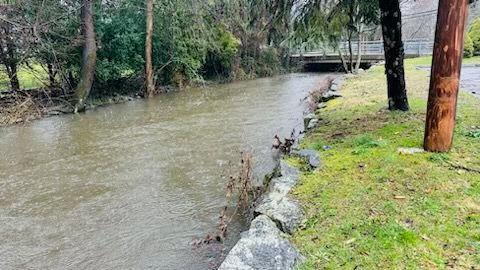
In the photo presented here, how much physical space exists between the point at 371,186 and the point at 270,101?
996 cm

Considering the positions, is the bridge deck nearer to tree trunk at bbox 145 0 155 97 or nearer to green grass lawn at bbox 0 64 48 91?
tree trunk at bbox 145 0 155 97

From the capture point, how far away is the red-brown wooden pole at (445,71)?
3932 mm

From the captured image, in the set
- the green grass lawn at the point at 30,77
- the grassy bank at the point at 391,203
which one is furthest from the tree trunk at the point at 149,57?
the grassy bank at the point at 391,203

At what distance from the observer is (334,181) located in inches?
154

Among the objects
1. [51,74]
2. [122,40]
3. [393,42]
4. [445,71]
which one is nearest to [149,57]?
[122,40]

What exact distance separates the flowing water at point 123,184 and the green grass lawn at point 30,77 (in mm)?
2747

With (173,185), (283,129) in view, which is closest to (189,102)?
(283,129)

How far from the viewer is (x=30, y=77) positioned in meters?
14.8

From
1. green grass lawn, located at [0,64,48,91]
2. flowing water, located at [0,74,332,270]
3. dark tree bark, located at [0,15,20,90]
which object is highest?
dark tree bark, located at [0,15,20,90]

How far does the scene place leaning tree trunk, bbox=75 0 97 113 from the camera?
538 inches

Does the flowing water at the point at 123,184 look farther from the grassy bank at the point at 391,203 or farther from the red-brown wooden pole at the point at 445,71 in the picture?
the red-brown wooden pole at the point at 445,71

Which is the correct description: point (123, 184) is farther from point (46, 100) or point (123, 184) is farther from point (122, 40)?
point (122, 40)

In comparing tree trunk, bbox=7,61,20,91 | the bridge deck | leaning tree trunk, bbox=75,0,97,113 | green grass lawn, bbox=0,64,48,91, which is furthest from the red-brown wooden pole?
the bridge deck

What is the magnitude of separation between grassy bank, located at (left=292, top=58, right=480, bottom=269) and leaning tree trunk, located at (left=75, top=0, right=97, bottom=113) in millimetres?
10399
